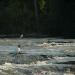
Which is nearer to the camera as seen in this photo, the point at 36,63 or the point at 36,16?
the point at 36,63

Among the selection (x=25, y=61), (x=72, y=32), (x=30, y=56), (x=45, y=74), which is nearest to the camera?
(x=45, y=74)

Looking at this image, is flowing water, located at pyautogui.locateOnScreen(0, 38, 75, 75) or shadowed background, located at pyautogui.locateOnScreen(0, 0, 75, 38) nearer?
flowing water, located at pyautogui.locateOnScreen(0, 38, 75, 75)

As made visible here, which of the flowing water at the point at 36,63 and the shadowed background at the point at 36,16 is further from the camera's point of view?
the shadowed background at the point at 36,16

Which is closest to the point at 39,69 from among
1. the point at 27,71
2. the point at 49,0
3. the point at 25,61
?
the point at 27,71

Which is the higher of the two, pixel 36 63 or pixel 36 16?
pixel 36 63

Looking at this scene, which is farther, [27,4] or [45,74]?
[27,4]

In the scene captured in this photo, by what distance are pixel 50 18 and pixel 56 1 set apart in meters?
0.63

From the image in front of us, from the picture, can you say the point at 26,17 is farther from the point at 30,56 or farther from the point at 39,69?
the point at 39,69

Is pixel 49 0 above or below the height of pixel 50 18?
above

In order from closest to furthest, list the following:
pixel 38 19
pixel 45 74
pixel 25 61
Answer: pixel 45 74, pixel 25 61, pixel 38 19

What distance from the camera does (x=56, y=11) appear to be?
962cm

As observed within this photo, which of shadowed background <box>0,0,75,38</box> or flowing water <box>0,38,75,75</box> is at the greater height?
flowing water <box>0,38,75,75</box>

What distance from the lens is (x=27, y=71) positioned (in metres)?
3.33

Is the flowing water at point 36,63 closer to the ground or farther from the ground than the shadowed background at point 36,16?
farther from the ground
